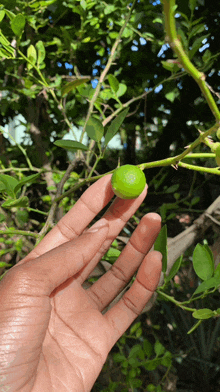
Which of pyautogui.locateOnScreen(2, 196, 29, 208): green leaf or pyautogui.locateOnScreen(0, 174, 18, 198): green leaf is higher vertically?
pyautogui.locateOnScreen(0, 174, 18, 198): green leaf

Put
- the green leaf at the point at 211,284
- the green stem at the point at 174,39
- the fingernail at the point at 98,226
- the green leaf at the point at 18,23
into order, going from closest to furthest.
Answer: the green stem at the point at 174,39
the green leaf at the point at 211,284
the green leaf at the point at 18,23
the fingernail at the point at 98,226

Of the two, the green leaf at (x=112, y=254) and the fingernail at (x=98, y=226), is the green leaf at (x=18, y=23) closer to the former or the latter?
the fingernail at (x=98, y=226)

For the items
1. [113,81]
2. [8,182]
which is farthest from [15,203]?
[113,81]

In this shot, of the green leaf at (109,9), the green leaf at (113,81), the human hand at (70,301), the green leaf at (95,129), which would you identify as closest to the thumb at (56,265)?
the human hand at (70,301)

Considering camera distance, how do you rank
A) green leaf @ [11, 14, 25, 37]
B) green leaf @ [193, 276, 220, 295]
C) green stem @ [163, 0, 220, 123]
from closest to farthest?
green stem @ [163, 0, 220, 123] → green leaf @ [193, 276, 220, 295] → green leaf @ [11, 14, 25, 37]

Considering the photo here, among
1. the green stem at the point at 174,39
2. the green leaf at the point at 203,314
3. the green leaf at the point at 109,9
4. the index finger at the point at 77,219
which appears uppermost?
the green leaf at the point at 109,9

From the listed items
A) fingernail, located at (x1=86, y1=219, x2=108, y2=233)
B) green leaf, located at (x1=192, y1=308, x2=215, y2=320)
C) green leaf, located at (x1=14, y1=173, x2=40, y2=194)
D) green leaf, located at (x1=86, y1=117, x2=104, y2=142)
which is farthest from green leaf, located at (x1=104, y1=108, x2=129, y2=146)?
green leaf, located at (x1=192, y1=308, x2=215, y2=320)

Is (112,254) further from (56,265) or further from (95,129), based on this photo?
(95,129)

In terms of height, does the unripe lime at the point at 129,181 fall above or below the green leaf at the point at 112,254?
above

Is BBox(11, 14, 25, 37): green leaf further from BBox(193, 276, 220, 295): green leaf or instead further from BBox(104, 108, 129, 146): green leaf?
BBox(193, 276, 220, 295): green leaf
